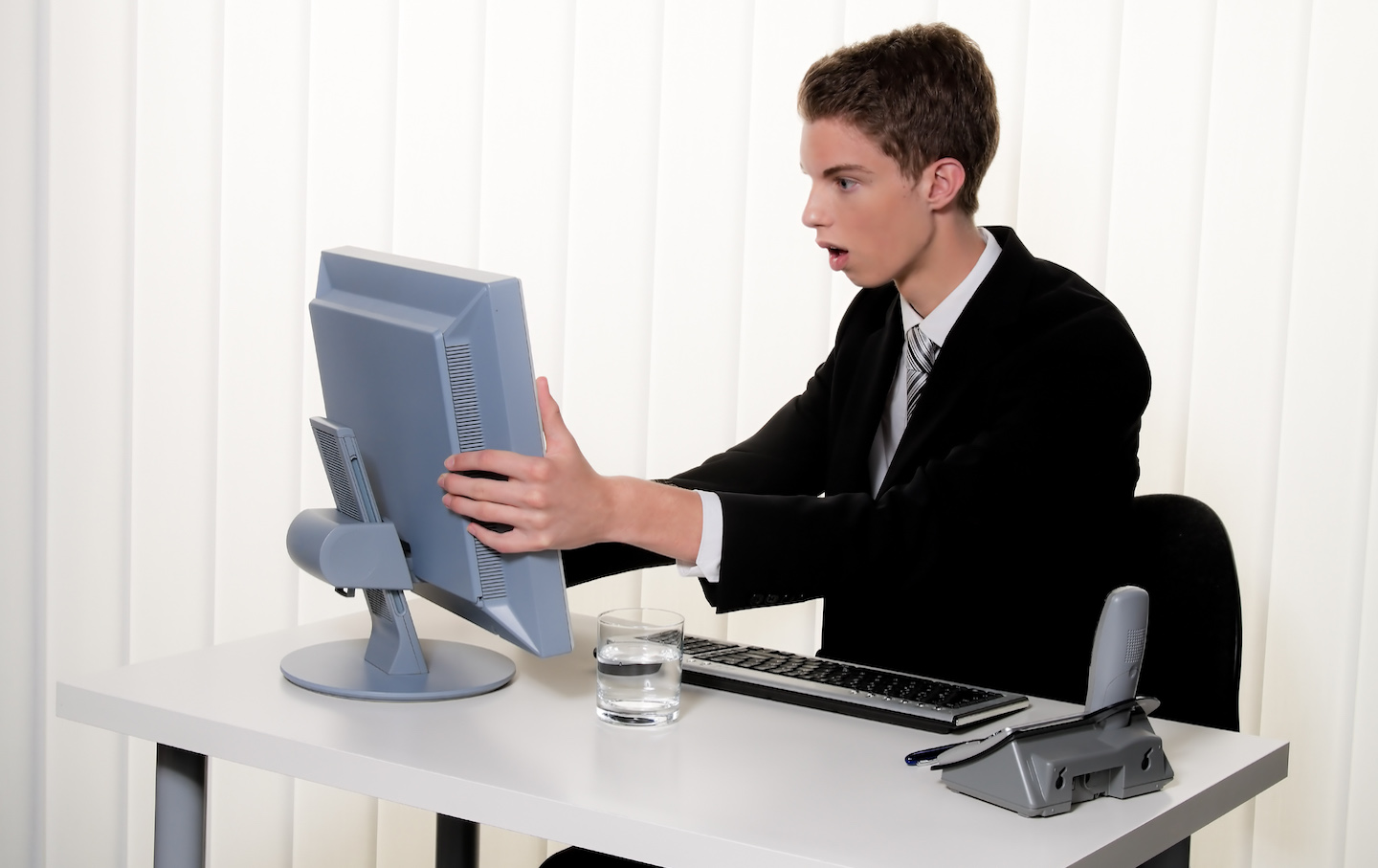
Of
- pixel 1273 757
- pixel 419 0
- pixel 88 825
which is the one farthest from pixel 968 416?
pixel 88 825

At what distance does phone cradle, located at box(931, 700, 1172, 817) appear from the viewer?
101 centimetres

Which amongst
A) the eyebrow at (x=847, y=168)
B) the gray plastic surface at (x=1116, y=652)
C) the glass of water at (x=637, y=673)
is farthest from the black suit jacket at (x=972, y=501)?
the gray plastic surface at (x=1116, y=652)

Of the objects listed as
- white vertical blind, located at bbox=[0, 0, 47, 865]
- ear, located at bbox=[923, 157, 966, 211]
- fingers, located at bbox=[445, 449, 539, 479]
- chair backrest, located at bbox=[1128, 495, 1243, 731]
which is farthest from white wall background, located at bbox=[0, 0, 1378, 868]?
fingers, located at bbox=[445, 449, 539, 479]

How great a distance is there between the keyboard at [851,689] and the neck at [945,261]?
22.8 inches

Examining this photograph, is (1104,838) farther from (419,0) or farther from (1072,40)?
(419,0)

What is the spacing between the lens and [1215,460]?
2.18m

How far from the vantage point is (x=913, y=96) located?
167 cm

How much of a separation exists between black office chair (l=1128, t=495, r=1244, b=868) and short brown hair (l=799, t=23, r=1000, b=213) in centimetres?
51

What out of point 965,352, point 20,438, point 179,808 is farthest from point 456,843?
point 20,438

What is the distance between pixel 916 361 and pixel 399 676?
840 mm

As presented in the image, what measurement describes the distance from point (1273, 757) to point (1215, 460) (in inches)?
41.1

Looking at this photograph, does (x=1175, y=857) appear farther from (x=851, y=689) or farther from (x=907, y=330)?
(x=907, y=330)

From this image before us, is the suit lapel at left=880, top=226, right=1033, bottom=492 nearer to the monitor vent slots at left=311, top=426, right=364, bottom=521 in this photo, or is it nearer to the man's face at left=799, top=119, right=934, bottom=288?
the man's face at left=799, top=119, right=934, bottom=288

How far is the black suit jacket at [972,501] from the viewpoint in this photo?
1.35 meters
